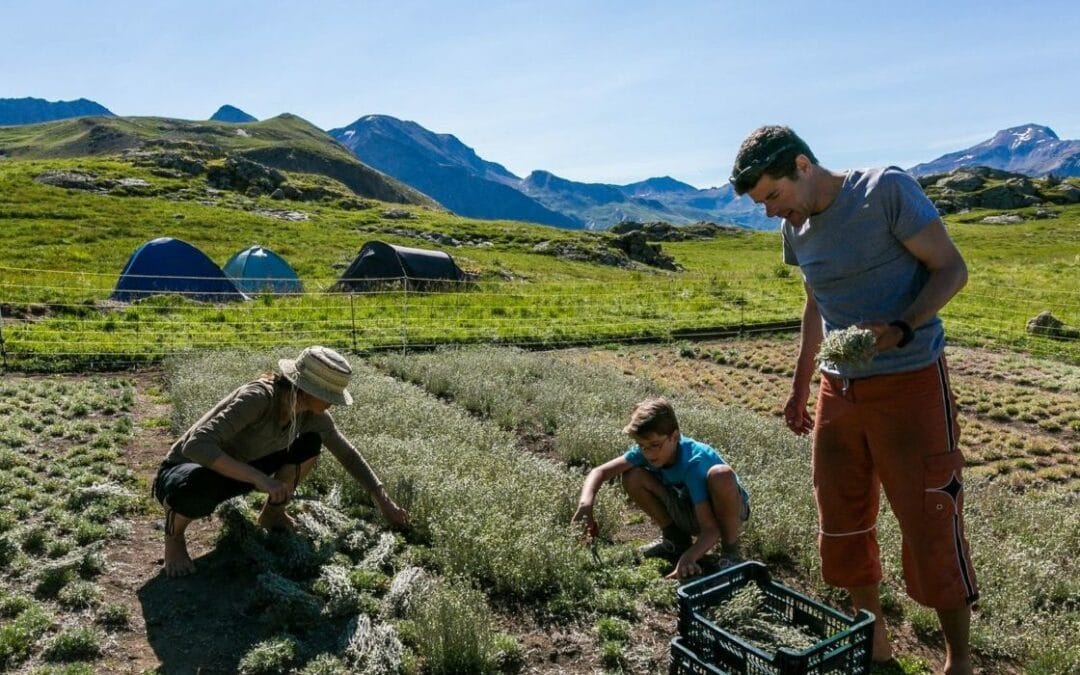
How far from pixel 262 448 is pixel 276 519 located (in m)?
0.66

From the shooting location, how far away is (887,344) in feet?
9.55

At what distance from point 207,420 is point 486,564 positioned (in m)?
1.94

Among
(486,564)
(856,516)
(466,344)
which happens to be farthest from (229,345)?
(856,516)

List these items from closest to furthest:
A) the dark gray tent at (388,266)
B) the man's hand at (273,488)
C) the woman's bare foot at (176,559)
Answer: the man's hand at (273,488) → the woman's bare foot at (176,559) → the dark gray tent at (388,266)

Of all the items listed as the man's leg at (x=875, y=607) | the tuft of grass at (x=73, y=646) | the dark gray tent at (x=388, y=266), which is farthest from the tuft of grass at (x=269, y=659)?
the dark gray tent at (x=388, y=266)

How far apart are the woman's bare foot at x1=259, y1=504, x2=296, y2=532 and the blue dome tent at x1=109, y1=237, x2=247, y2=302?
1375 centimetres

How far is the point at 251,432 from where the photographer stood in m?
4.66

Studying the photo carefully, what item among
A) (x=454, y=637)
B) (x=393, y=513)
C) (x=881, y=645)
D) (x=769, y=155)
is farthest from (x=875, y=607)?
(x=393, y=513)

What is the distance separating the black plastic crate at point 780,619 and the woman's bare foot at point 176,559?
129 inches

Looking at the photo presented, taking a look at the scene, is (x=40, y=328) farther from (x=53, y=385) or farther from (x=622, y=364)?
(x=622, y=364)

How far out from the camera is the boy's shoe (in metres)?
4.96

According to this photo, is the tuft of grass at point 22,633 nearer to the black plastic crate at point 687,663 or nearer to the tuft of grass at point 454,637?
the tuft of grass at point 454,637

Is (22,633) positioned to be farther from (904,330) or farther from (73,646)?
(904,330)

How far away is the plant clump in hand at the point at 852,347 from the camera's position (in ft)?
9.52
